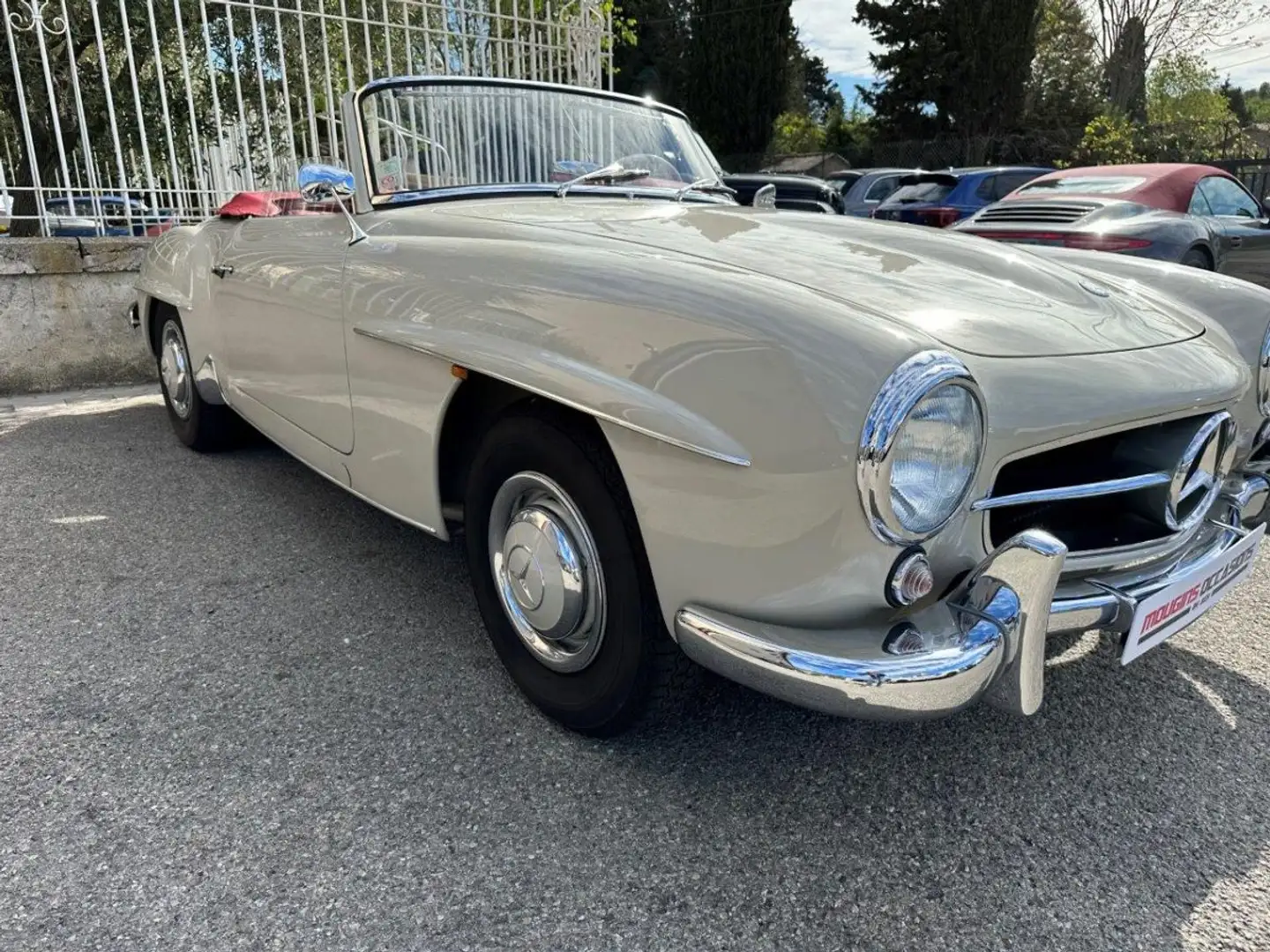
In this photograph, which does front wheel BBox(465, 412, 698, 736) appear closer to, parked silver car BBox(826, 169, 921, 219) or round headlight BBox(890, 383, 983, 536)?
round headlight BBox(890, 383, 983, 536)

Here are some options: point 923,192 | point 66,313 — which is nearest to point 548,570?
point 66,313

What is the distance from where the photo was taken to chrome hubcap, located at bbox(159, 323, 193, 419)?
4.06 m

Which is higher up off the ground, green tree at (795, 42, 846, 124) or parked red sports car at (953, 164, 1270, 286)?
green tree at (795, 42, 846, 124)

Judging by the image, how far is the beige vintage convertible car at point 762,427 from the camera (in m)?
1.50

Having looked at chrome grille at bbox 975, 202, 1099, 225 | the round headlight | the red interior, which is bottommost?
the round headlight

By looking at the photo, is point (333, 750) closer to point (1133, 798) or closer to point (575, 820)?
point (575, 820)

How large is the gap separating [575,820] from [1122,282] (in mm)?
1973

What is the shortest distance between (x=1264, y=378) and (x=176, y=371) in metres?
4.09

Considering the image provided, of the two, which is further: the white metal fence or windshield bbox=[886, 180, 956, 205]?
windshield bbox=[886, 180, 956, 205]

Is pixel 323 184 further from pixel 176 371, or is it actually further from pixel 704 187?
pixel 176 371

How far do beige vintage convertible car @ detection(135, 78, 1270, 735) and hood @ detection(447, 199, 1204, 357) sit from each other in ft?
0.04

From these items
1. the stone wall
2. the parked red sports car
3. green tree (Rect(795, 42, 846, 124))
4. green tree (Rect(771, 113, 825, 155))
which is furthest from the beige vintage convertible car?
green tree (Rect(795, 42, 846, 124))

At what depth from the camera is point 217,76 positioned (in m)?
6.57

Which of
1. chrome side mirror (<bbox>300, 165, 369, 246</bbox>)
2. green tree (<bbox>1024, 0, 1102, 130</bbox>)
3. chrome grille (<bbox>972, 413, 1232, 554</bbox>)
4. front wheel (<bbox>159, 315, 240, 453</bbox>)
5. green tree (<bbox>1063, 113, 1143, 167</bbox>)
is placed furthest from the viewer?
green tree (<bbox>1024, 0, 1102, 130</bbox>)
